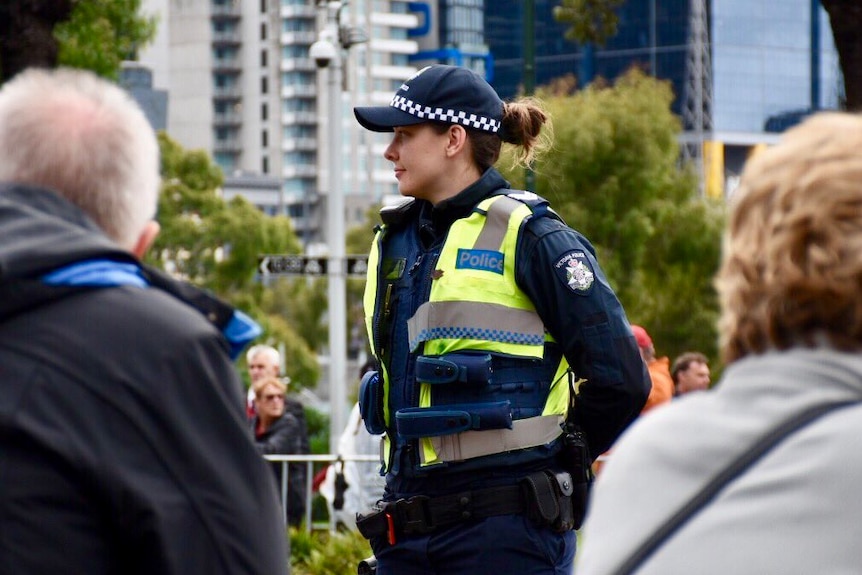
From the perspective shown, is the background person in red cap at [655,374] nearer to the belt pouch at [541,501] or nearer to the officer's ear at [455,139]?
the officer's ear at [455,139]

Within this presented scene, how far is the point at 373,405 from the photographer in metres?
4.41

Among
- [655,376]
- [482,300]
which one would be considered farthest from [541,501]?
[655,376]

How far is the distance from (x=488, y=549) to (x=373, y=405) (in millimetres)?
550

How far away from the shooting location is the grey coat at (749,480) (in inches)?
71.7

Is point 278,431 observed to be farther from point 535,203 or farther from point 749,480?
point 749,480

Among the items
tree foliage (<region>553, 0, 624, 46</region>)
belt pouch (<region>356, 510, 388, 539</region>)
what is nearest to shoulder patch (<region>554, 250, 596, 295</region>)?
belt pouch (<region>356, 510, 388, 539</region>)

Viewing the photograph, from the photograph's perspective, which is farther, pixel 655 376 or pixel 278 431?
pixel 278 431

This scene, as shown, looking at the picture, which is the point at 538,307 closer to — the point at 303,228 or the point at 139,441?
the point at 139,441

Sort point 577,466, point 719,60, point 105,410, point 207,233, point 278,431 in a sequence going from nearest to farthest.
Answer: point 105,410
point 577,466
point 278,431
point 207,233
point 719,60

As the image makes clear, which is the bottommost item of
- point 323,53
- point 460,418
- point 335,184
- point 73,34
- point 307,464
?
point 307,464

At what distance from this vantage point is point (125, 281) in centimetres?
228

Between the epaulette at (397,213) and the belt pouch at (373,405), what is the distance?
1.48 ft

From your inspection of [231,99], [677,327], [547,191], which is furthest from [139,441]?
[231,99]

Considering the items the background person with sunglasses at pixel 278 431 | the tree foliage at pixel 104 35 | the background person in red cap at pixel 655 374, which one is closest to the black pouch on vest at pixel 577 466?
the background person in red cap at pixel 655 374
